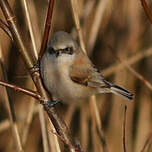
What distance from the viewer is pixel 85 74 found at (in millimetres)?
1823

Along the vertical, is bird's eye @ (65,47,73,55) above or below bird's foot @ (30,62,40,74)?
above

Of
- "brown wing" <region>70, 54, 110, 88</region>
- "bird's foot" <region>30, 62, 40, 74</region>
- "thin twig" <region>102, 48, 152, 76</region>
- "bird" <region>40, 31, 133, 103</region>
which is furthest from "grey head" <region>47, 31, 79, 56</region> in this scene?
"thin twig" <region>102, 48, 152, 76</region>

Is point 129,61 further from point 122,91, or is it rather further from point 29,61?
point 29,61

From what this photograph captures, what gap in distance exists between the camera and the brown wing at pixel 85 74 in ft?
5.83

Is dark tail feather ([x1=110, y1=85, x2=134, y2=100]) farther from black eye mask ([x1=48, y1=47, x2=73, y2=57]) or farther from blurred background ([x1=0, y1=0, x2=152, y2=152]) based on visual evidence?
blurred background ([x1=0, y1=0, x2=152, y2=152])

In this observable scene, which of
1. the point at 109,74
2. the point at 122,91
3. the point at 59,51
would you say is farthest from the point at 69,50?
the point at 109,74

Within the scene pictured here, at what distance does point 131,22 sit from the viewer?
8.94ft

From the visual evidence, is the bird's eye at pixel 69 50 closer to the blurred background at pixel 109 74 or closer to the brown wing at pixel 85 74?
the brown wing at pixel 85 74

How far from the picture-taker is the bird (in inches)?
63.5

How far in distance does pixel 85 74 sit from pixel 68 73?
122 millimetres

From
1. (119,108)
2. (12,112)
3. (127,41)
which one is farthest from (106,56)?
(12,112)

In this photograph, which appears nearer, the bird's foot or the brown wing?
the bird's foot

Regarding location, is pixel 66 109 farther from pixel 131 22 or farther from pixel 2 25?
pixel 2 25

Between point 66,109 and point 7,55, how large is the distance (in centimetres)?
66
